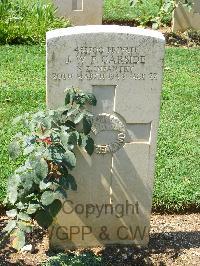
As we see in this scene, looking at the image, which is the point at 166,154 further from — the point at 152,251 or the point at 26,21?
the point at 26,21

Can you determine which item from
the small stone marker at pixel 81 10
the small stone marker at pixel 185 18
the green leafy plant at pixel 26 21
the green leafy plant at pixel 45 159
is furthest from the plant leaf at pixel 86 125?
the small stone marker at pixel 185 18

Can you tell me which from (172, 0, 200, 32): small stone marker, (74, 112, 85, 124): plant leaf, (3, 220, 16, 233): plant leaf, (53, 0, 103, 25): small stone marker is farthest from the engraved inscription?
(172, 0, 200, 32): small stone marker

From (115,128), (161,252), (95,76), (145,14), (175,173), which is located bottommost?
(161,252)

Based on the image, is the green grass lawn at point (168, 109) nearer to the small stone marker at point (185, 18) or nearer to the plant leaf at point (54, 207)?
the small stone marker at point (185, 18)

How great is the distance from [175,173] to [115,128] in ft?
4.53

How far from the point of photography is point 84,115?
326 cm

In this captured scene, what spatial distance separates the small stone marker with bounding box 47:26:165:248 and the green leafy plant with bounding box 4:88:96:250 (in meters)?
0.14

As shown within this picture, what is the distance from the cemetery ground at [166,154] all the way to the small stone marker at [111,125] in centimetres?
17

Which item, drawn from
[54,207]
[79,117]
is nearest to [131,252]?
[54,207]

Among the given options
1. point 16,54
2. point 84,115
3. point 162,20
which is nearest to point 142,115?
point 84,115

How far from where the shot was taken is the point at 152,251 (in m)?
3.85

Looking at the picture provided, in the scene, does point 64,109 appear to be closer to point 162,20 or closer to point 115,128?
point 115,128

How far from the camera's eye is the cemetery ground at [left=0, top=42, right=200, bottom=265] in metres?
3.78

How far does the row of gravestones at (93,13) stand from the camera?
8.34 m
